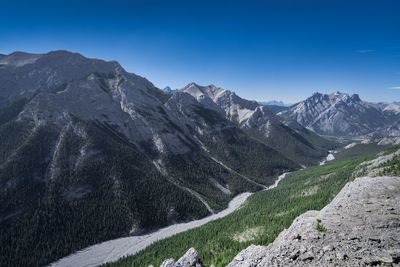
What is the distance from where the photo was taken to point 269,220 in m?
175

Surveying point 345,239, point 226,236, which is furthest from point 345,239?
point 226,236

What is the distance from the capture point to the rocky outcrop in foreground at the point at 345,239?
45.5m

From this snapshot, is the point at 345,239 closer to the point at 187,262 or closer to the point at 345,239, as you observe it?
the point at 345,239

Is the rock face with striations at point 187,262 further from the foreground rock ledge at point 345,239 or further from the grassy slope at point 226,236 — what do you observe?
the grassy slope at point 226,236

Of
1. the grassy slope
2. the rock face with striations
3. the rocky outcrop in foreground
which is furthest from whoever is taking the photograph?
the grassy slope

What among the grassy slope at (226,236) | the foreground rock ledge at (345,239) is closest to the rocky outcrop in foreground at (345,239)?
the foreground rock ledge at (345,239)

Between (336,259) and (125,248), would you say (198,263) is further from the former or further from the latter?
(125,248)

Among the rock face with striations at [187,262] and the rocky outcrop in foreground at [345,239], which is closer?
the rocky outcrop in foreground at [345,239]

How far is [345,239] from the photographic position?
51219mm

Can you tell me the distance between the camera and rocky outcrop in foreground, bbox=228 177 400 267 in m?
45.5

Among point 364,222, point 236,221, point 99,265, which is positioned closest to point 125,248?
point 99,265

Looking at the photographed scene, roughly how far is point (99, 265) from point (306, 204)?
10639cm

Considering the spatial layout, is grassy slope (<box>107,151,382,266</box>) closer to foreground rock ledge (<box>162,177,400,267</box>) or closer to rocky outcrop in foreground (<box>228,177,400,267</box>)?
foreground rock ledge (<box>162,177,400,267</box>)

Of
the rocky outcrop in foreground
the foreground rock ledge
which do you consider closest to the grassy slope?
the foreground rock ledge
